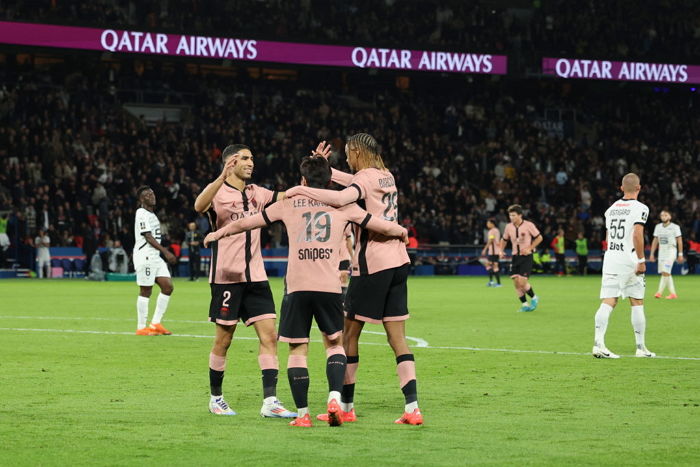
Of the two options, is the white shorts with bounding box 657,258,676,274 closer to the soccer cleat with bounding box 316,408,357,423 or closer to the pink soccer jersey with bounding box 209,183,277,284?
the pink soccer jersey with bounding box 209,183,277,284

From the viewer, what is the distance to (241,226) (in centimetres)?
915

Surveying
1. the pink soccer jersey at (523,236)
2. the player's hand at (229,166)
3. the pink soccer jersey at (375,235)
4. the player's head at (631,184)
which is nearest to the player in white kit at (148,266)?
the player's head at (631,184)

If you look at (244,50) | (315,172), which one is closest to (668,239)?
(244,50)

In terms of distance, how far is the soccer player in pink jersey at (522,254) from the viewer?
2509 centimetres

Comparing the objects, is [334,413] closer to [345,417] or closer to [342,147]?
[345,417]

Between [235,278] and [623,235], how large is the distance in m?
6.63

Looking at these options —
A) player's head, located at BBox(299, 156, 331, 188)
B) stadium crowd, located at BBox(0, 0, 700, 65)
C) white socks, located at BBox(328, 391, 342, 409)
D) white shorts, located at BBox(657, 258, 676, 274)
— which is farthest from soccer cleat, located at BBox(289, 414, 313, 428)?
stadium crowd, located at BBox(0, 0, 700, 65)

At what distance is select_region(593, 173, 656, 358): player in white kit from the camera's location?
1475 centimetres

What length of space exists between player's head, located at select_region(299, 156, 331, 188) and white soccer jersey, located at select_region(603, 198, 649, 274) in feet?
21.8

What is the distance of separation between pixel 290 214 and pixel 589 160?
4809cm

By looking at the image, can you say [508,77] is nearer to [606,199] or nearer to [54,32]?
[606,199]

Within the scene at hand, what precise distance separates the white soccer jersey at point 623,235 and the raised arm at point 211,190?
6.57 meters

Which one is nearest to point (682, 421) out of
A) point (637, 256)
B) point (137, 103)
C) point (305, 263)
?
point (305, 263)

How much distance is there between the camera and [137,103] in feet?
164
